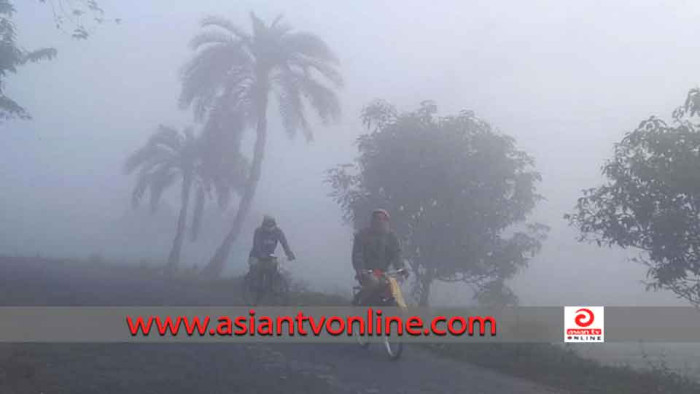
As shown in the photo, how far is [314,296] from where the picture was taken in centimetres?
1836

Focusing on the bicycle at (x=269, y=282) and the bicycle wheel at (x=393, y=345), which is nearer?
the bicycle wheel at (x=393, y=345)

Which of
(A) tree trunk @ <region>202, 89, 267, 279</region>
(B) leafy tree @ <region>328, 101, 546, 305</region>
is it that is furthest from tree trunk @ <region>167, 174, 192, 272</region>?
(B) leafy tree @ <region>328, 101, 546, 305</region>

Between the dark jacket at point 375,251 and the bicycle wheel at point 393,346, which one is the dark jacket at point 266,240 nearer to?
the dark jacket at point 375,251

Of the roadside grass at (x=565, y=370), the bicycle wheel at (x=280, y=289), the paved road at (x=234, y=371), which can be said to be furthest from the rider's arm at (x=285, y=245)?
the paved road at (x=234, y=371)

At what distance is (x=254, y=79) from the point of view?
1228 inches

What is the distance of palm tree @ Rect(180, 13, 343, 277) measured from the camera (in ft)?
99.6

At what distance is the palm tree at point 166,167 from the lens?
35.0 metres

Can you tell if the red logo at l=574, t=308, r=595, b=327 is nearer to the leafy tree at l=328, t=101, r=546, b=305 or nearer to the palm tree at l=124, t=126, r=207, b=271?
the leafy tree at l=328, t=101, r=546, b=305

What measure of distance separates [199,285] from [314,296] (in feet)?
16.3

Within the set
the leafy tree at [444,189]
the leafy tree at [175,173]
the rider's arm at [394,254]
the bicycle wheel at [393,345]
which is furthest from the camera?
the leafy tree at [175,173]

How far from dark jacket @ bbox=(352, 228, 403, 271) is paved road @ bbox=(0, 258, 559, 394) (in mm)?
992

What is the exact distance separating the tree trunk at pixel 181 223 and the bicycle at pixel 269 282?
19.4 metres

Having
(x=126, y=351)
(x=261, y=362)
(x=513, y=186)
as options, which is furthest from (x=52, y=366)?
(x=513, y=186)

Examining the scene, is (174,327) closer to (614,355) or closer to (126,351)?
(126,351)
